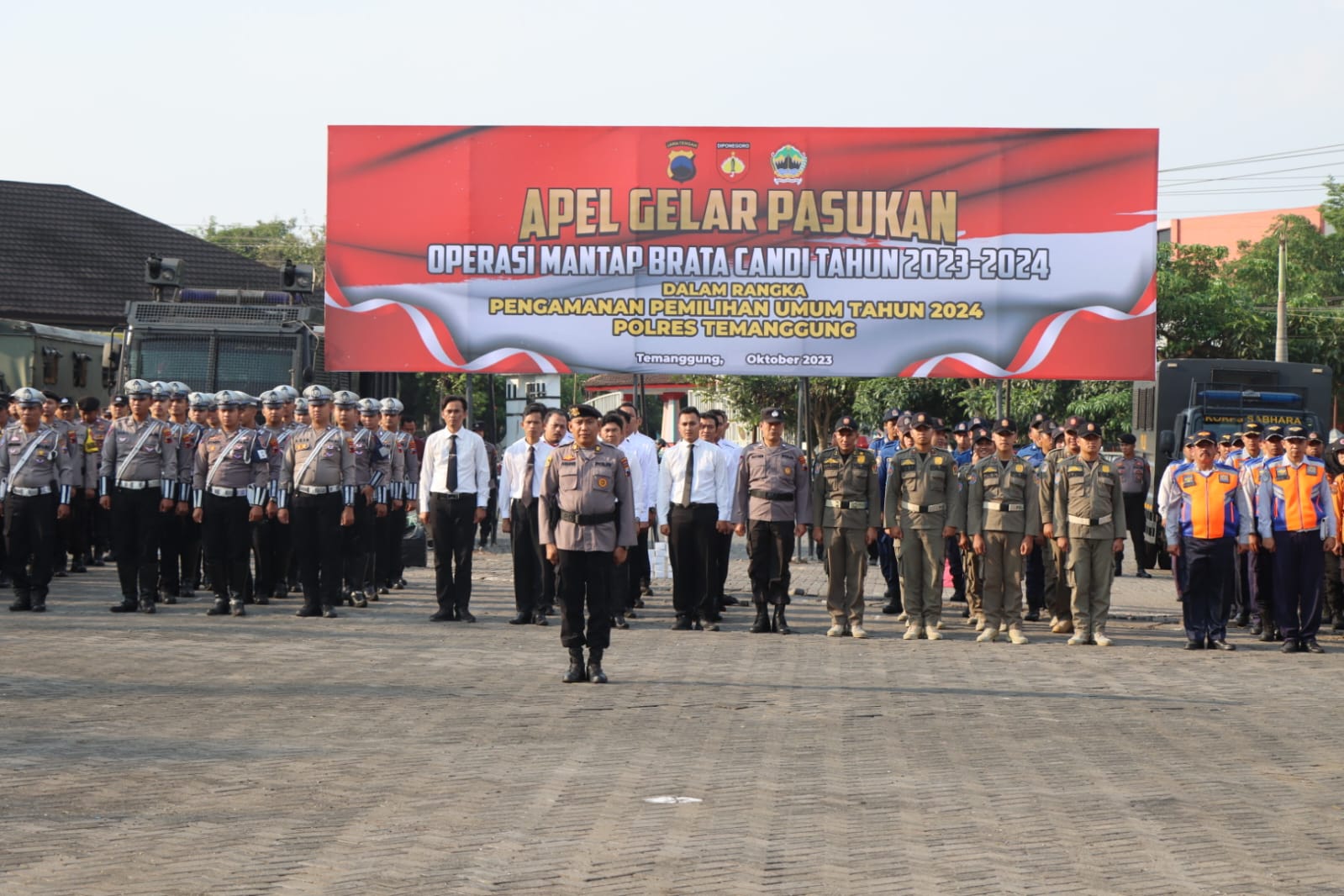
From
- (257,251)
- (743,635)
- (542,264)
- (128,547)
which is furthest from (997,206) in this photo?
(257,251)

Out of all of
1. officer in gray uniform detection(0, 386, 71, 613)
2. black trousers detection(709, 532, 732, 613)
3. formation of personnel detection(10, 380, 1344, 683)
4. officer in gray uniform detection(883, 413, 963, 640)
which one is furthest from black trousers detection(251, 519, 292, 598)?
officer in gray uniform detection(883, 413, 963, 640)

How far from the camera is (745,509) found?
15969 millimetres

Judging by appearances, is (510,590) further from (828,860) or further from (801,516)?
(828,860)

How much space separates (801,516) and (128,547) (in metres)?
6.14

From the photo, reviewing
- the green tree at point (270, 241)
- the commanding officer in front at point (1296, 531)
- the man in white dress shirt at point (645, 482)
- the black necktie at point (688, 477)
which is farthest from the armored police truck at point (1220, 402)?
the green tree at point (270, 241)

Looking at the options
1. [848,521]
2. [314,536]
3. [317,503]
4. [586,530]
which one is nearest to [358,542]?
[314,536]

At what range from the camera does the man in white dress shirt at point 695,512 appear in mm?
16203

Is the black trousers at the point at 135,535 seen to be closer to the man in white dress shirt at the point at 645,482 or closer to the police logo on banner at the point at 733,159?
the man in white dress shirt at the point at 645,482

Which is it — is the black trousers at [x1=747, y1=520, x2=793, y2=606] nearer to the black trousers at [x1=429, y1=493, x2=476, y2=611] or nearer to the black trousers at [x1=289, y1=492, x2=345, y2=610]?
the black trousers at [x1=429, y1=493, x2=476, y2=611]

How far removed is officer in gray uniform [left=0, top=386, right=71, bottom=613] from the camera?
15984 mm

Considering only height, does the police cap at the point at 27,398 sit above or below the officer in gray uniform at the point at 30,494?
above

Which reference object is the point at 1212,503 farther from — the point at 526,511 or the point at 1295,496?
the point at 526,511

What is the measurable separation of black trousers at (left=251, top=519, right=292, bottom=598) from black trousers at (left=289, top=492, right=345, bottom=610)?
103 centimetres

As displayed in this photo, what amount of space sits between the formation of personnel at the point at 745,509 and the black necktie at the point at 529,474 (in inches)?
0.8
